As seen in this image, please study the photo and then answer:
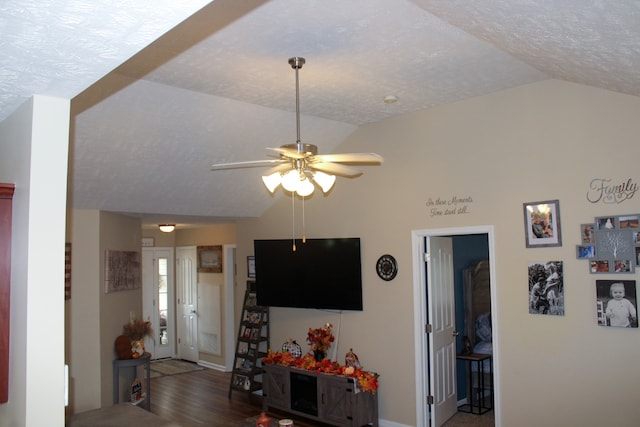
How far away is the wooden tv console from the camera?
5625mm

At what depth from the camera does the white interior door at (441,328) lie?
566cm

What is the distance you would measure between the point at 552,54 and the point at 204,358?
304 inches

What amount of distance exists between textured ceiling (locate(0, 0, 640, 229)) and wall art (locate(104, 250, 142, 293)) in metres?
0.64

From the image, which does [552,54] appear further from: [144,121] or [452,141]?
[144,121]

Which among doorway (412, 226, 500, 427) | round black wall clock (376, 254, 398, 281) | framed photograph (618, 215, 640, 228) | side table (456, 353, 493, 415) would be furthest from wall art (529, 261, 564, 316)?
side table (456, 353, 493, 415)

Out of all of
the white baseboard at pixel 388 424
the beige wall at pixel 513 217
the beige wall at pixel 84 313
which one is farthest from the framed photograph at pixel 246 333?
the white baseboard at pixel 388 424

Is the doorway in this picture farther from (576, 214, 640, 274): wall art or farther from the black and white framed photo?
the black and white framed photo

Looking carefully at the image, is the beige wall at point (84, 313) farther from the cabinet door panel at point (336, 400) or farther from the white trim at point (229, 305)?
the white trim at point (229, 305)

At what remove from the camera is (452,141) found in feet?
17.7

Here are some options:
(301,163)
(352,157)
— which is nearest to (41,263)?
(301,163)

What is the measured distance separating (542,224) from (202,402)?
4.82m

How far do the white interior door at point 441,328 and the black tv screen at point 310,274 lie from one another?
Result: 31.8 inches

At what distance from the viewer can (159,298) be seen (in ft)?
33.0

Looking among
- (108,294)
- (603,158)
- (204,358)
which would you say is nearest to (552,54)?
(603,158)
